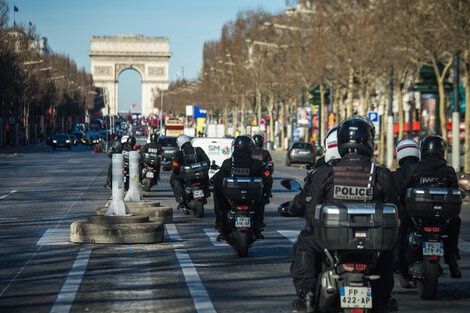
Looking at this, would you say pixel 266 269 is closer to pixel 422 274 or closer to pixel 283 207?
pixel 422 274

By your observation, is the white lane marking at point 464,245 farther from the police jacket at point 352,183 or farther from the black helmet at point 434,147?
the police jacket at point 352,183

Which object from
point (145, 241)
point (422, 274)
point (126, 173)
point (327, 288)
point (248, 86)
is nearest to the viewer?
point (327, 288)

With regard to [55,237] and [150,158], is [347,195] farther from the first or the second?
[150,158]

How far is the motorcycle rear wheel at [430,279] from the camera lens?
9227 mm

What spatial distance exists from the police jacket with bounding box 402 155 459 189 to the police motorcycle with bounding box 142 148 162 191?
1665 cm

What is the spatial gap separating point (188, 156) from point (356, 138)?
11.4m

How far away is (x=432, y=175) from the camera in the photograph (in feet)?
31.8

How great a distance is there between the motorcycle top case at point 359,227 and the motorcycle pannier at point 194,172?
11.5m

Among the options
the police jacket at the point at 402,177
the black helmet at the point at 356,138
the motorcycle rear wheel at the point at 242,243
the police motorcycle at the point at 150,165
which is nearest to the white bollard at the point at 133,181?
the motorcycle rear wheel at the point at 242,243

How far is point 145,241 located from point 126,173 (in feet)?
33.5

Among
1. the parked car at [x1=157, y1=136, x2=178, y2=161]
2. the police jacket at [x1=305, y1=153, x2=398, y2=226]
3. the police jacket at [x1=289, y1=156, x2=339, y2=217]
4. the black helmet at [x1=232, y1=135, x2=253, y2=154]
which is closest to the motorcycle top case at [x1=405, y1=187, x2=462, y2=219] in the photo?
the police jacket at [x1=289, y1=156, x2=339, y2=217]

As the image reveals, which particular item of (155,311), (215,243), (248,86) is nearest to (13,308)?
(155,311)

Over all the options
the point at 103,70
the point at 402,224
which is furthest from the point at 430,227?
the point at 103,70

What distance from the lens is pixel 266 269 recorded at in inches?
444
